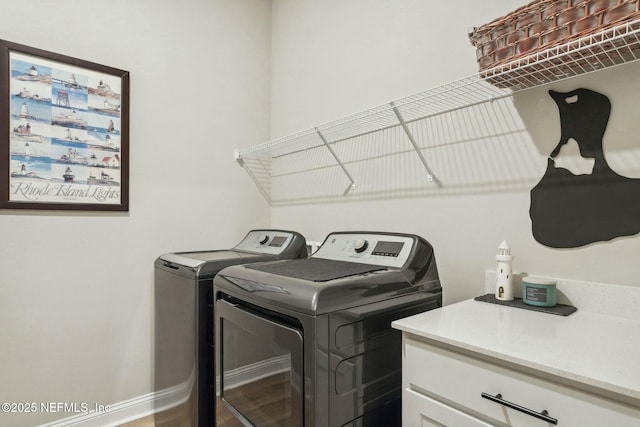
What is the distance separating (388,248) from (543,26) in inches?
35.3

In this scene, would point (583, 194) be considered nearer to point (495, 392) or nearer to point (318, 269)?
point (495, 392)

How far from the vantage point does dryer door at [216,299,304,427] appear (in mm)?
1068

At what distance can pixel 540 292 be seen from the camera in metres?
1.19

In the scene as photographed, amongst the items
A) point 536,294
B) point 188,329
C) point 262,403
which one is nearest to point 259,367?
point 262,403

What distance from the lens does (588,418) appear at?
27.9 inches

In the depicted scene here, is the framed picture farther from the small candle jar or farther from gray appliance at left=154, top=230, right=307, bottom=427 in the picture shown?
the small candle jar

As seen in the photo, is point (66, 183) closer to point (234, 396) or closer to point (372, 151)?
point (234, 396)

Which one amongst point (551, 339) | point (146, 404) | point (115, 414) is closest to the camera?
point (551, 339)

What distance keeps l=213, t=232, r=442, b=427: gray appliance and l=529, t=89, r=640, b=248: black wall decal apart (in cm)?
45

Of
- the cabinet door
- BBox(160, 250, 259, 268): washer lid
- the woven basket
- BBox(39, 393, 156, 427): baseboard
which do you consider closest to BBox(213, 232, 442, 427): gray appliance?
the cabinet door

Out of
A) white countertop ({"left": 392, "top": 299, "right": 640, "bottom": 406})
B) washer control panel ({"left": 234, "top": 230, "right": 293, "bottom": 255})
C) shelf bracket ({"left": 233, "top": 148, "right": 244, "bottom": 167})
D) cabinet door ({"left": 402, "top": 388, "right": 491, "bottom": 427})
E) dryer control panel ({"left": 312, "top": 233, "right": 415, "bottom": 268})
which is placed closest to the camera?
white countertop ({"left": 392, "top": 299, "right": 640, "bottom": 406})

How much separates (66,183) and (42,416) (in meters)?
1.15

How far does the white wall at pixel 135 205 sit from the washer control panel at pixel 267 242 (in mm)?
268

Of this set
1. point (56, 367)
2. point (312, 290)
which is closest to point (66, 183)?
point (56, 367)
